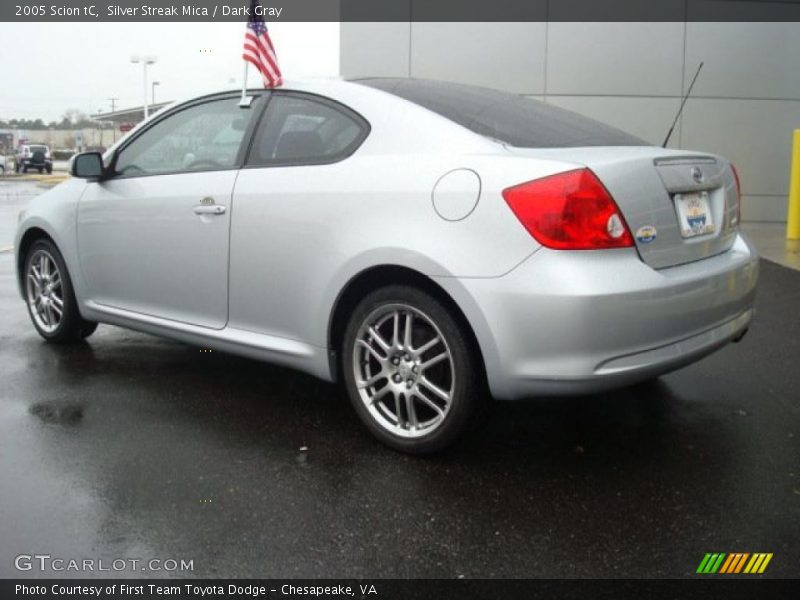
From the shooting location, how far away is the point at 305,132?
3822 mm

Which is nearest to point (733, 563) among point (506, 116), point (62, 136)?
point (506, 116)

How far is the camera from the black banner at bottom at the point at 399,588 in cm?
237

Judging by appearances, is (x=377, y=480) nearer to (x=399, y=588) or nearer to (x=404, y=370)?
(x=404, y=370)

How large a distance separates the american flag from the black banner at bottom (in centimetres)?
254

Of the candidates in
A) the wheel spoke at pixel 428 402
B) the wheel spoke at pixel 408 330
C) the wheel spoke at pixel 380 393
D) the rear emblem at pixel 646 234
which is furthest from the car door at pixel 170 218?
the rear emblem at pixel 646 234

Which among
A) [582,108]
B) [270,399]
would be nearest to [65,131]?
[582,108]

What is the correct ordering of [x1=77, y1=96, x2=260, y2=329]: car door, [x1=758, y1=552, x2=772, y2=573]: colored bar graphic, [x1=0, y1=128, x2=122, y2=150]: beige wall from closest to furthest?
[x1=758, y1=552, x2=772, y2=573]: colored bar graphic, [x1=77, y1=96, x2=260, y2=329]: car door, [x1=0, y1=128, x2=122, y2=150]: beige wall

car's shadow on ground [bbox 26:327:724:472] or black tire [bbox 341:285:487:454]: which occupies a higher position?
black tire [bbox 341:285:487:454]

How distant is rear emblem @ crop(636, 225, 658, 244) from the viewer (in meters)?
3.06

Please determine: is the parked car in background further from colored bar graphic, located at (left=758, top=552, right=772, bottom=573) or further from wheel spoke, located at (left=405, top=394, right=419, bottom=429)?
colored bar graphic, located at (left=758, top=552, right=772, bottom=573)

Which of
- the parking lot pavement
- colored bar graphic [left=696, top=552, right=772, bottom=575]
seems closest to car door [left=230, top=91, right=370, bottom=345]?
the parking lot pavement

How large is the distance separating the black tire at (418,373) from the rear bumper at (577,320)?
106mm

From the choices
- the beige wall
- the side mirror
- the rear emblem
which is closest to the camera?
the rear emblem

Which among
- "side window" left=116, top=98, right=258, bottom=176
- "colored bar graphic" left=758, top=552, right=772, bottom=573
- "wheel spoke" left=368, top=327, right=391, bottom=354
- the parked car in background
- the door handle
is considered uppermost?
"side window" left=116, top=98, right=258, bottom=176
